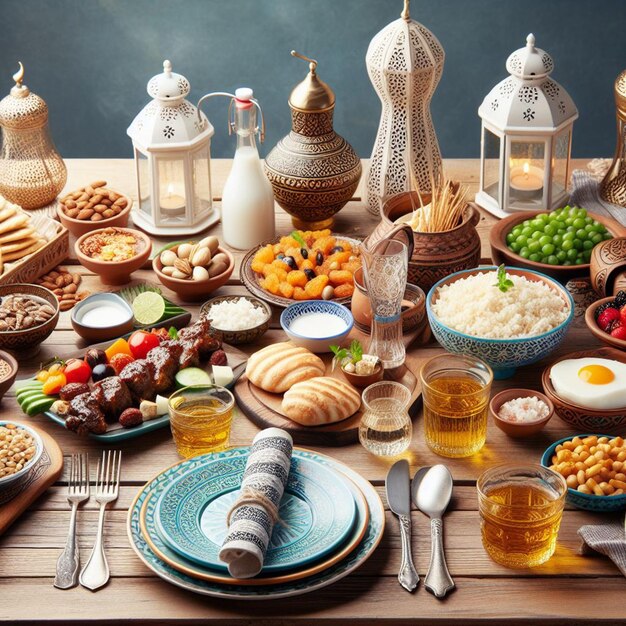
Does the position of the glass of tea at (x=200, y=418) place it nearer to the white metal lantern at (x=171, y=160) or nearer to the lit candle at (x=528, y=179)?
the white metal lantern at (x=171, y=160)

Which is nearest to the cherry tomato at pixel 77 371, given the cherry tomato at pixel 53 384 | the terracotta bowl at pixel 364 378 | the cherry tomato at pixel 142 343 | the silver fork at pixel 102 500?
the cherry tomato at pixel 53 384

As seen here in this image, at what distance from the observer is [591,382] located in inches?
90.8

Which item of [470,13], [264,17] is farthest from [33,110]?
[470,13]

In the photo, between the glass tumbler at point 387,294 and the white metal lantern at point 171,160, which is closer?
the glass tumbler at point 387,294

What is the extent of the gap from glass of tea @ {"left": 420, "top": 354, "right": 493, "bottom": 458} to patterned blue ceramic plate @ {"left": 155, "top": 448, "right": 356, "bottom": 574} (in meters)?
0.27

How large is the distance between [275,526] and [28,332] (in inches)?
35.9

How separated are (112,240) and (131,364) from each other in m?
0.72

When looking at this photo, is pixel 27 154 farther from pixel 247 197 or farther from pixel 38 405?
pixel 38 405

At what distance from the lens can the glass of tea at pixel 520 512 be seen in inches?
75.0

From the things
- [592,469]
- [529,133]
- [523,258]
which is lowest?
[592,469]

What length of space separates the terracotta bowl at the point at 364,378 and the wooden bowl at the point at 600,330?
52 cm

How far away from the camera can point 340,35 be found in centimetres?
514

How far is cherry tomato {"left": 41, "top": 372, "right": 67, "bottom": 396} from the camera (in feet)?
7.82

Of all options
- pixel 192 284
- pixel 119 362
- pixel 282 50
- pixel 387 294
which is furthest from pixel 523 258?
pixel 282 50
